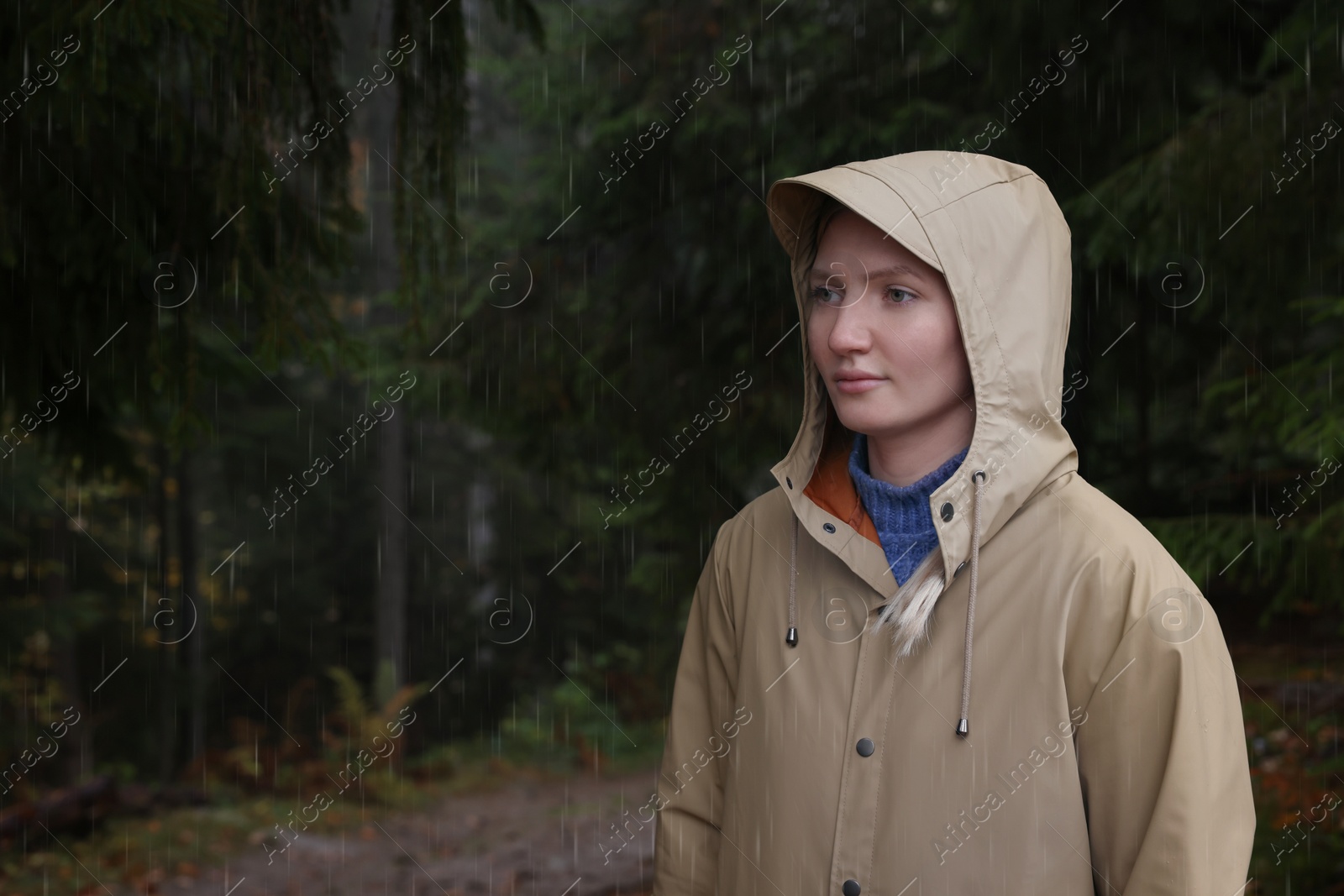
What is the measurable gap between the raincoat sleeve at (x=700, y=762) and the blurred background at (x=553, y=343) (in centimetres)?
93

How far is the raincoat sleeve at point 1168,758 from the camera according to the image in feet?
5.77

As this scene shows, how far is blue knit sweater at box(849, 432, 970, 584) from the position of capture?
2.07 meters

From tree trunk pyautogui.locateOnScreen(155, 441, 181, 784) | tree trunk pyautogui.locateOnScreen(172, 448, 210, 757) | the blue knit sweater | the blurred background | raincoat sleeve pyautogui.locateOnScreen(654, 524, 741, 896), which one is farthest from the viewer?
tree trunk pyautogui.locateOnScreen(172, 448, 210, 757)

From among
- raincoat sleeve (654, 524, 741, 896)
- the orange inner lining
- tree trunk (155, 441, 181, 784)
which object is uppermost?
tree trunk (155, 441, 181, 784)

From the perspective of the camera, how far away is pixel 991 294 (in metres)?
2.00

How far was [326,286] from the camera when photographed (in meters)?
14.4

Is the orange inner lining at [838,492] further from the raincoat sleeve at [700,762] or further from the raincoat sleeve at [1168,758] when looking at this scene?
the raincoat sleeve at [1168,758]

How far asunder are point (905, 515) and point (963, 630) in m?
0.25

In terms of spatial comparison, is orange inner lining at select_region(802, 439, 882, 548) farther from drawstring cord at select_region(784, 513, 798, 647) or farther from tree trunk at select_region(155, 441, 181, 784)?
tree trunk at select_region(155, 441, 181, 784)

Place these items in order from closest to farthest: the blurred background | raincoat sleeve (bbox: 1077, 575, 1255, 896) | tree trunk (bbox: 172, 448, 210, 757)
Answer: raincoat sleeve (bbox: 1077, 575, 1255, 896) < the blurred background < tree trunk (bbox: 172, 448, 210, 757)

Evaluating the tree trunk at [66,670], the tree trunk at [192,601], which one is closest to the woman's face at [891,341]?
the tree trunk at [66,670]

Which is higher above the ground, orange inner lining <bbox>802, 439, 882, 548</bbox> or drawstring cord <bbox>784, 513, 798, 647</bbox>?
orange inner lining <bbox>802, 439, 882, 548</bbox>

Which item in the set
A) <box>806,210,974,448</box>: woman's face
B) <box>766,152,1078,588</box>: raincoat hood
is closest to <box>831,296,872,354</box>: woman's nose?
<box>806,210,974,448</box>: woman's face

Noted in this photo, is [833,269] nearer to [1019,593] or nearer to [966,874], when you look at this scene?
[1019,593]
